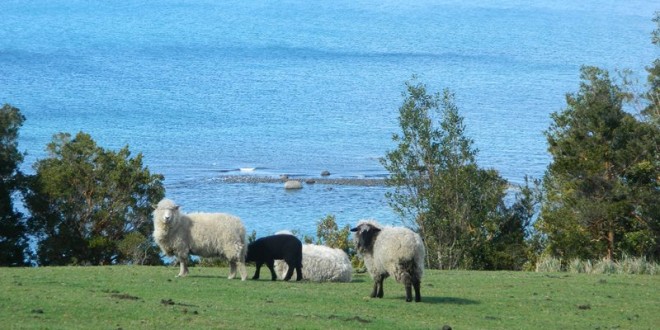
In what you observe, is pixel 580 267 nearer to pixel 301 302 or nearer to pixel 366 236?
pixel 366 236

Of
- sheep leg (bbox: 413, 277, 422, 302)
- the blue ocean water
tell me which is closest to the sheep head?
sheep leg (bbox: 413, 277, 422, 302)

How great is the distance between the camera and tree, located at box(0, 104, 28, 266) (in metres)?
39.8

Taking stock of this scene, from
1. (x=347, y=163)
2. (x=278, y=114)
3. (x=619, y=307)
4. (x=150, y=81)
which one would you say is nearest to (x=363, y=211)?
(x=347, y=163)

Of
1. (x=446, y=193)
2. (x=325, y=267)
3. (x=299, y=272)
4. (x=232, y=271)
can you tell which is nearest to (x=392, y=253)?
(x=299, y=272)

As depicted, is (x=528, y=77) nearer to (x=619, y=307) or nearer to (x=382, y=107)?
(x=382, y=107)

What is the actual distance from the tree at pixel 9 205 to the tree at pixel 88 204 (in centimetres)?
62

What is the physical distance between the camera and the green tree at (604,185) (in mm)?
34812

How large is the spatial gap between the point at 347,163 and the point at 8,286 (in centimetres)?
9560

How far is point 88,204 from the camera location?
138 ft

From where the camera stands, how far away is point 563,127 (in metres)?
39.0

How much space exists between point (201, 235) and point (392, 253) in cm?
503

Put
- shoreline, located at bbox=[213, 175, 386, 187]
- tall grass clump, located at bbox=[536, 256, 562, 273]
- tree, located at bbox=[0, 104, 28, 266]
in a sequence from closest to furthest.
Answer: tall grass clump, located at bbox=[536, 256, 562, 273] → tree, located at bbox=[0, 104, 28, 266] → shoreline, located at bbox=[213, 175, 386, 187]

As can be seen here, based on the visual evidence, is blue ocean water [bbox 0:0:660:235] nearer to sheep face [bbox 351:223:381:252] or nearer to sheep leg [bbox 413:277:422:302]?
sheep face [bbox 351:223:381:252]

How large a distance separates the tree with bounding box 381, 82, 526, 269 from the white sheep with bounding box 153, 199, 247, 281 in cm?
1645
